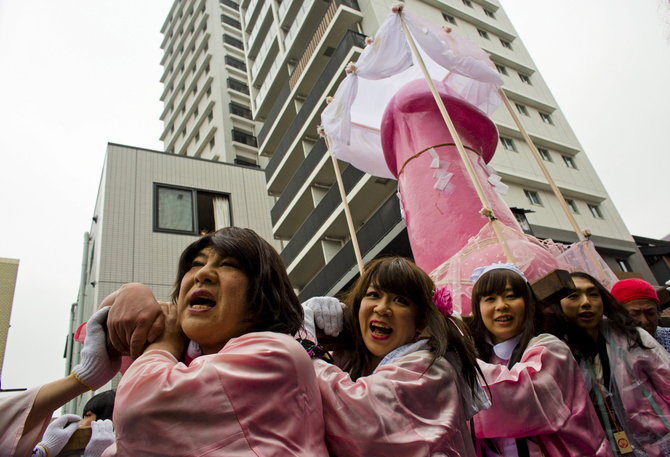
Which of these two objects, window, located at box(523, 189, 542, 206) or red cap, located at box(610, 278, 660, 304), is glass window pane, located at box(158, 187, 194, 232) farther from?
window, located at box(523, 189, 542, 206)

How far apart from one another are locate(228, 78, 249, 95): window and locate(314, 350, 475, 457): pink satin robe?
2908 cm

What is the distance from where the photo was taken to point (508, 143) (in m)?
17.4

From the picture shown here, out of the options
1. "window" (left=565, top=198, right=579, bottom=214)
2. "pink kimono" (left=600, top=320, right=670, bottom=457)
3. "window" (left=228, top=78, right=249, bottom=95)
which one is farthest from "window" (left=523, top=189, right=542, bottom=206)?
"window" (left=228, top=78, right=249, bottom=95)

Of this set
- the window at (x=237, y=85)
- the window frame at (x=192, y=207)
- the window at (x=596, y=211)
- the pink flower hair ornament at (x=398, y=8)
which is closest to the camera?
the pink flower hair ornament at (x=398, y=8)

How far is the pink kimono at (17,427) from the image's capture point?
129cm

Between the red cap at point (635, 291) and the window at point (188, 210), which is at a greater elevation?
the window at point (188, 210)

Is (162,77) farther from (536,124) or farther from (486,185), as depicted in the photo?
(486,185)

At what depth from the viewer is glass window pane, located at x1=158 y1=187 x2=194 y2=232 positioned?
8594mm

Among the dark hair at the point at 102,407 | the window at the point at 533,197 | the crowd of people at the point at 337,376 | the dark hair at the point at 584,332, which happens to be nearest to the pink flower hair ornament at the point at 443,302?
the crowd of people at the point at 337,376

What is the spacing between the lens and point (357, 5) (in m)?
18.1

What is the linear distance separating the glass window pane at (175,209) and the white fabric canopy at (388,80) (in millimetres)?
3854

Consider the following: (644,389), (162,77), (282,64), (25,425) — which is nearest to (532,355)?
(644,389)

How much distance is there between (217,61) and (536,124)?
20.4 m

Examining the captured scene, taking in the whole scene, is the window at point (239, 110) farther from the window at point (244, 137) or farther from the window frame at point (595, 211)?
the window frame at point (595, 211)
